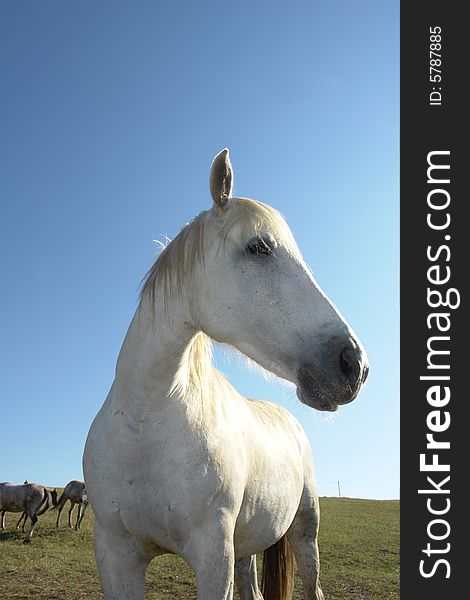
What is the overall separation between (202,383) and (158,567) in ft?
25.1

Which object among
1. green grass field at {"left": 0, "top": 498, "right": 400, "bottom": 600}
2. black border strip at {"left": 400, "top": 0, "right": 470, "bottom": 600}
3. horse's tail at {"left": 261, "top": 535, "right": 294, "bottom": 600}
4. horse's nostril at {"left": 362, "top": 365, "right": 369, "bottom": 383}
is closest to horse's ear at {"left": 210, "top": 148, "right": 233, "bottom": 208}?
horse's nostril at {"left": 362, "top": 365, "right": 369, "bottom": 383}

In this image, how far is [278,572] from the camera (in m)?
4.56

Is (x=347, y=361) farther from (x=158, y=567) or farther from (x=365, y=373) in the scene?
(x=158, y=567)

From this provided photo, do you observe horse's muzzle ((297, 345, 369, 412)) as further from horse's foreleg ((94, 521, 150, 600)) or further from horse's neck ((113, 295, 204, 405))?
horse's foreleg ((94, 521, 150, 600))

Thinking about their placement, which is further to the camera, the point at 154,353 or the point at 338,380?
the point at 154,353

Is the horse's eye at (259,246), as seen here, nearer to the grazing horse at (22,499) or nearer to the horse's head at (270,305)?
the horse's head at (270,305)

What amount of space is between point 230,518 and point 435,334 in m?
1.87

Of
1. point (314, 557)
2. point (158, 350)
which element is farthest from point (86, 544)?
point (158, 350)

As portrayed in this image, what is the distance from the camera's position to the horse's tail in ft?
14.9

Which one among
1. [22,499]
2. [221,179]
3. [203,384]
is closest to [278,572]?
[203,384]

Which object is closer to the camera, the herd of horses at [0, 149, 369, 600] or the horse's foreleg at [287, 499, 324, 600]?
the herd of horses at [0, 149, 369, 600]

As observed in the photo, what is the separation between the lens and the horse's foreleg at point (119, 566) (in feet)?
9.21

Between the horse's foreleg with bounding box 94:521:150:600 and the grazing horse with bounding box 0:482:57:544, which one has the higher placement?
the horse's foreleg with bounding box 94:521:150:600

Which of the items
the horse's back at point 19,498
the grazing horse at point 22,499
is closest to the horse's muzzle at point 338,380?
the grazing horse at point 22,499
